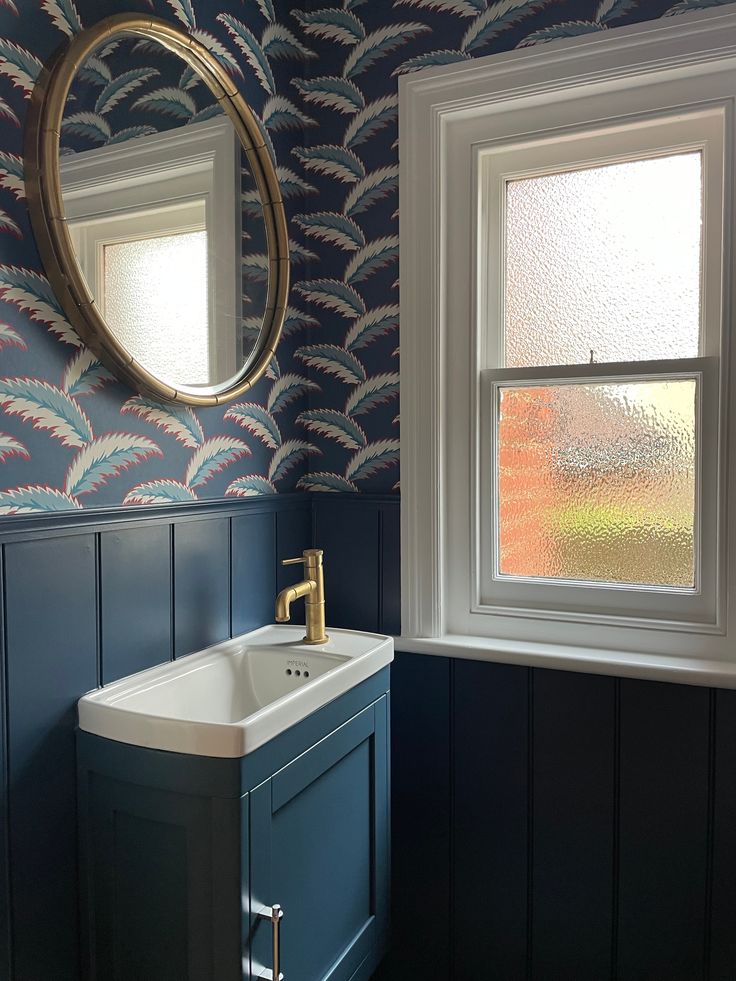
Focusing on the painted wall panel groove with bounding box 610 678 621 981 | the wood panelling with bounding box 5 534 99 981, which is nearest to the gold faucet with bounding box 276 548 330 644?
the wood panelling with bounding box 5 534 99 981

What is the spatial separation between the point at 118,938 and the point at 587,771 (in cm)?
94

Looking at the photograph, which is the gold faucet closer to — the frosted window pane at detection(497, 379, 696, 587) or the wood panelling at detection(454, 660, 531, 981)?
the wood panelling at detection(454, 660, 531, 981)

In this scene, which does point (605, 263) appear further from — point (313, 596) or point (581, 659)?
point (313, 596)

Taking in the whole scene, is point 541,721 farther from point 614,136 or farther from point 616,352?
point 614,136

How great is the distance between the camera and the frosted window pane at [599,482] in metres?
1.60

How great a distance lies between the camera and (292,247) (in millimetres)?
1808

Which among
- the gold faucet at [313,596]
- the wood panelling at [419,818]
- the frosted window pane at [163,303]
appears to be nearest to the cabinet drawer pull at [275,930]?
the gold faucet at [313,596]

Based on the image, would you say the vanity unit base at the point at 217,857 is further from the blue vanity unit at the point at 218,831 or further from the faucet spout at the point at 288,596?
the faucet spout at the point at 288,596

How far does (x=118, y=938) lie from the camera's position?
1.15m

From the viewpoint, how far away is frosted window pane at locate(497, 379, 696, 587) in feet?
5.25

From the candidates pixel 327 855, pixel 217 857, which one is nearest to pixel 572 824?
pixel 327 855

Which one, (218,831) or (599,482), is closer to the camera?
(218,831)

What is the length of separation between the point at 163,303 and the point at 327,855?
997 mm

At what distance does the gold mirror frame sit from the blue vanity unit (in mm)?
520
